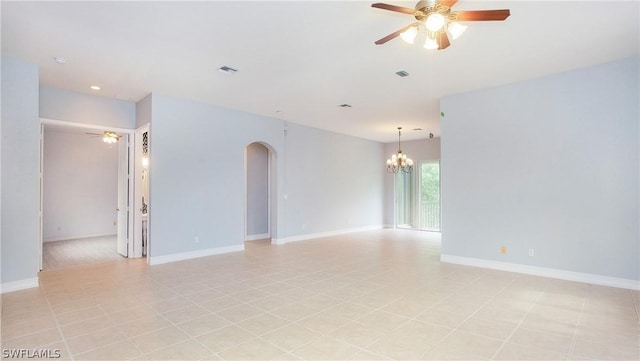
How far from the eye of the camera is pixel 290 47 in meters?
3.85

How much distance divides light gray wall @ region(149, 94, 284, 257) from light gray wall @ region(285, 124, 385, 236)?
1.52 m

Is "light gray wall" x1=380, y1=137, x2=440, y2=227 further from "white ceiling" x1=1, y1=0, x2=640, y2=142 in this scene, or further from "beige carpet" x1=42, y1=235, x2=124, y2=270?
"beige carpet" x1=42, y1=235, x2=124, y2=270

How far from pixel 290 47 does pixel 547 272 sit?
4.87 metres

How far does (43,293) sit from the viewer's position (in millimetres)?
4148

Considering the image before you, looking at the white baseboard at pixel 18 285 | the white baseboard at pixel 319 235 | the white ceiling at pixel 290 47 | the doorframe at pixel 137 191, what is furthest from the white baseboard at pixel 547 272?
the white baseboard at pixel 18 285

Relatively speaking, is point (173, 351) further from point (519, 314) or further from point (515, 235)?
point (515, 235)

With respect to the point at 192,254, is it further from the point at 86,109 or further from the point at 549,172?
the point at 549,172

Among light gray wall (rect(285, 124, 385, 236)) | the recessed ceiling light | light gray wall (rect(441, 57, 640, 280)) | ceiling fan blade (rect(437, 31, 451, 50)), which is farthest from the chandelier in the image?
ceiling fan blade (rect(437, 31, 451, 50))

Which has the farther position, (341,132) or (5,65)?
(341,132)

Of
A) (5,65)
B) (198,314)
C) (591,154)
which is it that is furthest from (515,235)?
(5,65)

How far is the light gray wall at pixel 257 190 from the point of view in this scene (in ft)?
28.5

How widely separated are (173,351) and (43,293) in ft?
8.94

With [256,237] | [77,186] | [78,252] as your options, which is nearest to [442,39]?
[256,237]

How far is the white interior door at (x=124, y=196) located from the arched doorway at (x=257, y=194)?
2811mm
